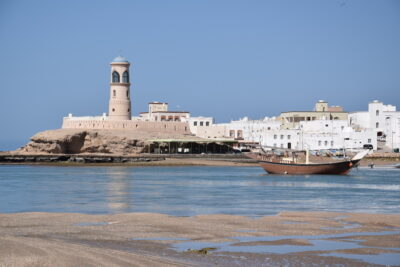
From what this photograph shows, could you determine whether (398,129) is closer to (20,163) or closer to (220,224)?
(20,163)

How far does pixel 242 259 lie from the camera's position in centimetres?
1625

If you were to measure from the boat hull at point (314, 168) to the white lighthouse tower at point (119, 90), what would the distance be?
121 feet

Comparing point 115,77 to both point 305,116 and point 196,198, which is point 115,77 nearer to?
point 305,116

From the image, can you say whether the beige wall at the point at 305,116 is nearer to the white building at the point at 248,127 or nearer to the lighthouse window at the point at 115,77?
the white building at the point at 248,127

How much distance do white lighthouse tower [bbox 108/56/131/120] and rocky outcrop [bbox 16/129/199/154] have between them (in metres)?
3.93

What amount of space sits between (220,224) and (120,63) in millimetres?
73963

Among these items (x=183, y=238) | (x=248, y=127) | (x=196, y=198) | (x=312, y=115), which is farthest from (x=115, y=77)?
(x=183, y=238)

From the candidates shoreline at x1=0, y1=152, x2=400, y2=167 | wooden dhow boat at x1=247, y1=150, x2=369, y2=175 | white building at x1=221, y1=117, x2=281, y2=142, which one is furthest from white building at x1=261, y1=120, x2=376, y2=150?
wooden dhow boat at x1=247, y1=150, x2=369, y2=175

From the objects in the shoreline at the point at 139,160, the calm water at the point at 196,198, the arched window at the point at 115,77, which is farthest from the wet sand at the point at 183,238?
the arched window at the point at 115,77

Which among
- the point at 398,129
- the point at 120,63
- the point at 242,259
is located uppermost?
the point at 120,63

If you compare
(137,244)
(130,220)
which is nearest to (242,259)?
(137,244)

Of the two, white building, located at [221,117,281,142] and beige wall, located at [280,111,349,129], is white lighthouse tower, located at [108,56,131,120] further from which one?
beige wall, located at [280,111,349,129]

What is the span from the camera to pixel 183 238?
19.1 meters

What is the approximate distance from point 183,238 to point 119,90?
248 feet
